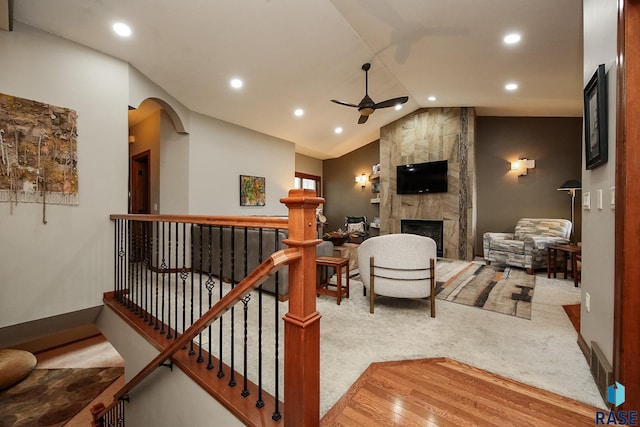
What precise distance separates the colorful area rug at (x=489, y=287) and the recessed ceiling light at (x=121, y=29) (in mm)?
4613

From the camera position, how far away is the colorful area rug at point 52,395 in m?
3.40

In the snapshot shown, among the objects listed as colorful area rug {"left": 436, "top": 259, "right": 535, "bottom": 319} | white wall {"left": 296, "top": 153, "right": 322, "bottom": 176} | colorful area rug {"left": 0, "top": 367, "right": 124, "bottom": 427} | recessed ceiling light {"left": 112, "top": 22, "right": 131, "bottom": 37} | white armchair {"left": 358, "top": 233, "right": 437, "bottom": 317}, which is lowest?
colorful area rug {"left": 0, "top": 367, "right": 124, "bottom": 427}

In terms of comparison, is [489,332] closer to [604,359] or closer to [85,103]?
[604,359]

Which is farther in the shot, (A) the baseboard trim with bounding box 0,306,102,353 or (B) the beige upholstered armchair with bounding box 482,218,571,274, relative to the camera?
(B) the beige upholstered armchair with bounding box 482,218,571,274

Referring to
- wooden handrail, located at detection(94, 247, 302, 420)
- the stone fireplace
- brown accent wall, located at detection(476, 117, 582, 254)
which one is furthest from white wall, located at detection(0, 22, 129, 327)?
brown accent wall, located at detection(476, 117, 582, 254)

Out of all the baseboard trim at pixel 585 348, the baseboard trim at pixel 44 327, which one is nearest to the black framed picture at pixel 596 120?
the baseboard trim at pixel 585 348

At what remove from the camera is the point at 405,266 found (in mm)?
2688

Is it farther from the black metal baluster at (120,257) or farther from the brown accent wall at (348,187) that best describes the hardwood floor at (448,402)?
the brown accent wall at (348,187)

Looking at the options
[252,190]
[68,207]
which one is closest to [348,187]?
[252,190]

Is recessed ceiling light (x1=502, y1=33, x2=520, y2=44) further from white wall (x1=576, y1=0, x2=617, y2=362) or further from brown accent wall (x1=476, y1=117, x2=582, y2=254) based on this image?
brown accent wall (x1=476, y1=117, x2=582, y2=254)

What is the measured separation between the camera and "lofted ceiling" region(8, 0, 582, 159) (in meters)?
2.76

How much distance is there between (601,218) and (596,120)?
598mm

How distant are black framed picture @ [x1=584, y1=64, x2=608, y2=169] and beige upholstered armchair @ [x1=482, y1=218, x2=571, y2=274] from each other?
3181 mm

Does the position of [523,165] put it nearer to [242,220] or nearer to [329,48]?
[329,48]
